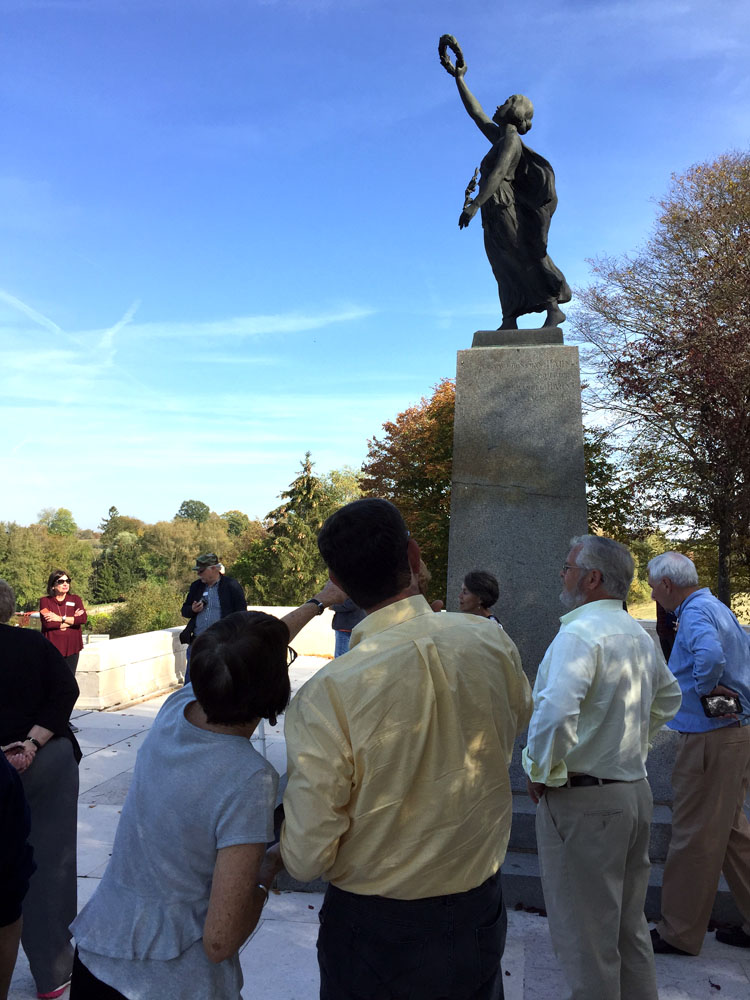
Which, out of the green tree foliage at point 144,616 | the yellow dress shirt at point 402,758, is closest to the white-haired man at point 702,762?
the yellow dress shirt at point 402,758

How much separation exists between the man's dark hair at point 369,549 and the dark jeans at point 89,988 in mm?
999

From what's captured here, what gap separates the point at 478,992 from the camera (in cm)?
175

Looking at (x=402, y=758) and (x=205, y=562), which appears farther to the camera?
(x=205, y=562)

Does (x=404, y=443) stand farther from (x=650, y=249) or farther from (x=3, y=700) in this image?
(x=3, y=700)

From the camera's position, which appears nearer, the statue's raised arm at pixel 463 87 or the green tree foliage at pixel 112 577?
the statue's raised arm at pixel 463 87

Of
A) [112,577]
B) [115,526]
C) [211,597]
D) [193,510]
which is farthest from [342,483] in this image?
[193,510]

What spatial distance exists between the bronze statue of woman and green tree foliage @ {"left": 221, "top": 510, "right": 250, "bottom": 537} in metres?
91.2

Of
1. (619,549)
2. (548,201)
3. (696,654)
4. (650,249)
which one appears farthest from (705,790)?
(650,249)

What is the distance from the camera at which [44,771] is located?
3.16 m

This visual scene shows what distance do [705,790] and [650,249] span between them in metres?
18.9

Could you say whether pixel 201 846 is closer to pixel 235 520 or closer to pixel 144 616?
pixel 144 616

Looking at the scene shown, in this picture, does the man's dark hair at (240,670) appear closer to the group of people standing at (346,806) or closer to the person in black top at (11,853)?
the group of people standing at (346,806)

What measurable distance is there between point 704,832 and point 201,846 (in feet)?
9.19

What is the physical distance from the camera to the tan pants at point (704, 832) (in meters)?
3.51
